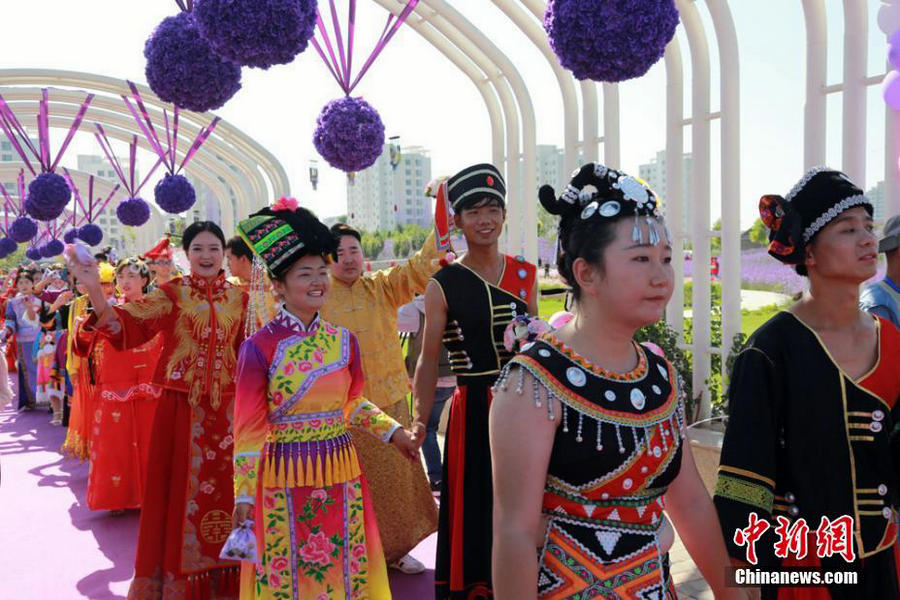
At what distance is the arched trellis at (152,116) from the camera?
1489 centimetres

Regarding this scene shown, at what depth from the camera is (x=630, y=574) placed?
1.89 meters

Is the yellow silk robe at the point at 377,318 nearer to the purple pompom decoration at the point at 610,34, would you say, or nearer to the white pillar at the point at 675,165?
the purple pompom decoration at the point at 610,34

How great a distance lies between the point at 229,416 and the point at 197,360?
0.34m

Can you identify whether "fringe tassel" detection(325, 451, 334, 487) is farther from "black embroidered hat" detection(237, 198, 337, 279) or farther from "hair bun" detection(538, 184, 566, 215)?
"hair bun" detection(538, 184, 566, 215)

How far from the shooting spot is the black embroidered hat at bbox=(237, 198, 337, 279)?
3318 millimetres

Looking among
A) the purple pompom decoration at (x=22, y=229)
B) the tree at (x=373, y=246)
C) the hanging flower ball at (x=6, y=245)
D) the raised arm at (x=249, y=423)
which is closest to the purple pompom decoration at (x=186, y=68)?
the raised arm at (x=249, y=423)

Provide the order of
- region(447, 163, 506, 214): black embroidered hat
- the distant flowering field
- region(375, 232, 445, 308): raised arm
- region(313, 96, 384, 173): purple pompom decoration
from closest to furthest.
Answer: region(447, 163, 506, 214): black embroidered hat < region(375, 232, 445, 308): raised arm < region(313, 96, 384, 173): purple pompom decoration < the distant flowering field

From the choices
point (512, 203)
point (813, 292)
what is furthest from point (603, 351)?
point (512, 203)

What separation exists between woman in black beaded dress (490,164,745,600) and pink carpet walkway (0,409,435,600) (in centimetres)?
275

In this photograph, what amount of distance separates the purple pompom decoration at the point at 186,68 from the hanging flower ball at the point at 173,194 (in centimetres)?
857

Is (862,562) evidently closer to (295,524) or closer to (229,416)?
(295,524)

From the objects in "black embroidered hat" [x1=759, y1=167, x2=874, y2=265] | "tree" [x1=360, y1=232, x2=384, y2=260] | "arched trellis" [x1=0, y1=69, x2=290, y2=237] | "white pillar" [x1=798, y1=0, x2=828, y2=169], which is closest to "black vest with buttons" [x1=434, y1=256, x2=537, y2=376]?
"black embroidered hat" [x1=759, y1=167, x2=874, y2=265]

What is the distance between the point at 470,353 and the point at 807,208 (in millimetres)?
1558

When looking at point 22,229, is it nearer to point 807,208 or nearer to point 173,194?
point 173,194
